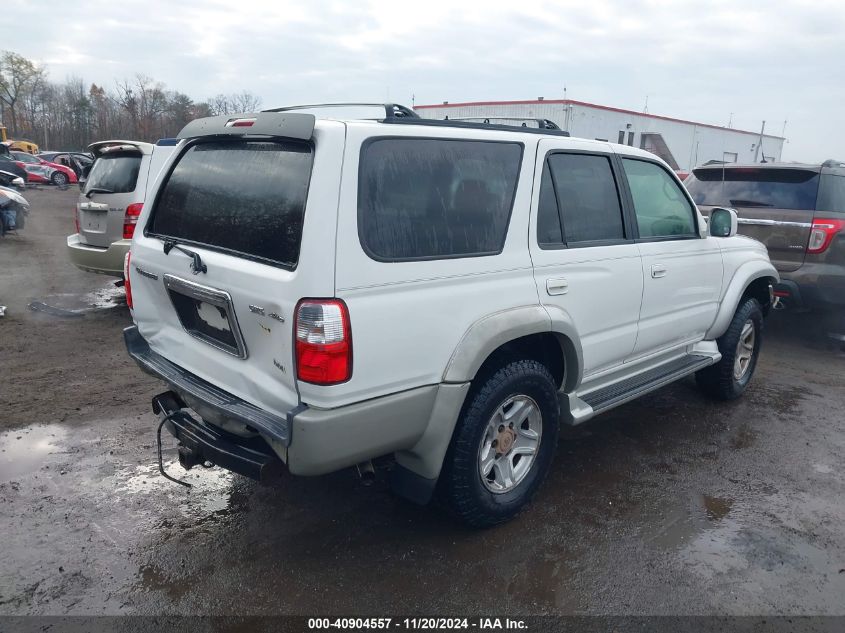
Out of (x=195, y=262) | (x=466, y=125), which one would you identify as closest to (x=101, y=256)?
(x=195, y=262)

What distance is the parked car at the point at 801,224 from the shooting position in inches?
243

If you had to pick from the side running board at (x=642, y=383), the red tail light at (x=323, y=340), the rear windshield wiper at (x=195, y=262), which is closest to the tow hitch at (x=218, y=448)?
the red tail light at (x=323, y=340)

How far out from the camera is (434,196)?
279 cm

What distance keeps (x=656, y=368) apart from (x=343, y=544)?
240 cm

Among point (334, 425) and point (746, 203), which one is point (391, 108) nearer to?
point (334, 425)

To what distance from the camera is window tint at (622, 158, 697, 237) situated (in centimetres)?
396

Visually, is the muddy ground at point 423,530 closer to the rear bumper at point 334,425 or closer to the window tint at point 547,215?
the rear bumper at point 334,425

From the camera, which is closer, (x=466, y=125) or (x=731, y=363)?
(x=466, y=125)

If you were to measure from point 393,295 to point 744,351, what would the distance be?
3883 mm

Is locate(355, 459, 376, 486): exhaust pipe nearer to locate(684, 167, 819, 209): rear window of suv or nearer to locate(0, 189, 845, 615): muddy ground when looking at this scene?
locate(0, 189, 845, 615): muddy ground

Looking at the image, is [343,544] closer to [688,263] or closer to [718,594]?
[718,594]

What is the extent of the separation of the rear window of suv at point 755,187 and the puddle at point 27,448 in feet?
21.6

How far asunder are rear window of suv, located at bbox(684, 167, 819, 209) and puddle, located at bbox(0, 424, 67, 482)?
6.57 metres

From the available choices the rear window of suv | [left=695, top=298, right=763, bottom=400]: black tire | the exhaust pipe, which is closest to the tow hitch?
the exhaust pipe
